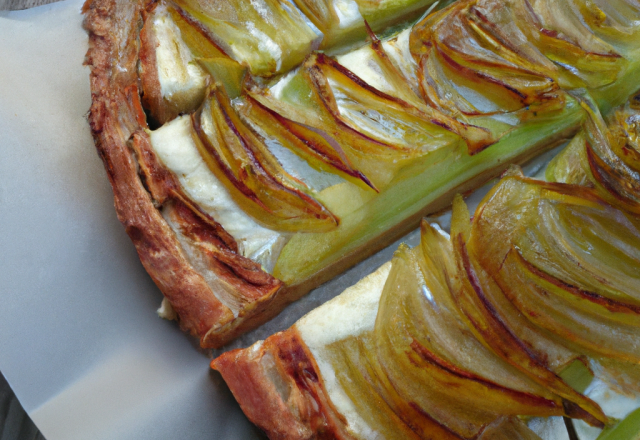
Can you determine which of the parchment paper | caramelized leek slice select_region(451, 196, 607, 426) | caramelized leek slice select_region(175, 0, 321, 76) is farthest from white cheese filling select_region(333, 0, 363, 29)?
caramelized leek slice select_region(451, 196, 607, 426)

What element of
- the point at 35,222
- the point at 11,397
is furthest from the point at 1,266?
the point at 11,397

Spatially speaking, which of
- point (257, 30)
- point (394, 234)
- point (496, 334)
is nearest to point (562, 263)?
point (496, 334)

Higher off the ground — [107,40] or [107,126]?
[107,40]

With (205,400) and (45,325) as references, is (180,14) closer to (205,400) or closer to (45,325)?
(45,325)

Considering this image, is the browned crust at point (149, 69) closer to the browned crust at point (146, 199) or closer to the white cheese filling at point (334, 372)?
the browned crust at point (146, 199)

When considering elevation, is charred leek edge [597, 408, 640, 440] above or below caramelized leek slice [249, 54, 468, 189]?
below

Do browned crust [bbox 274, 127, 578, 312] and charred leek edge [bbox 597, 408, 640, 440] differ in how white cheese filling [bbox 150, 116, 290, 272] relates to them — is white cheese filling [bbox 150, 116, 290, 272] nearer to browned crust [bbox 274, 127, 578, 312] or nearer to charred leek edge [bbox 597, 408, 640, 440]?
browned crust [bbox 274, 127, 578, 312]
